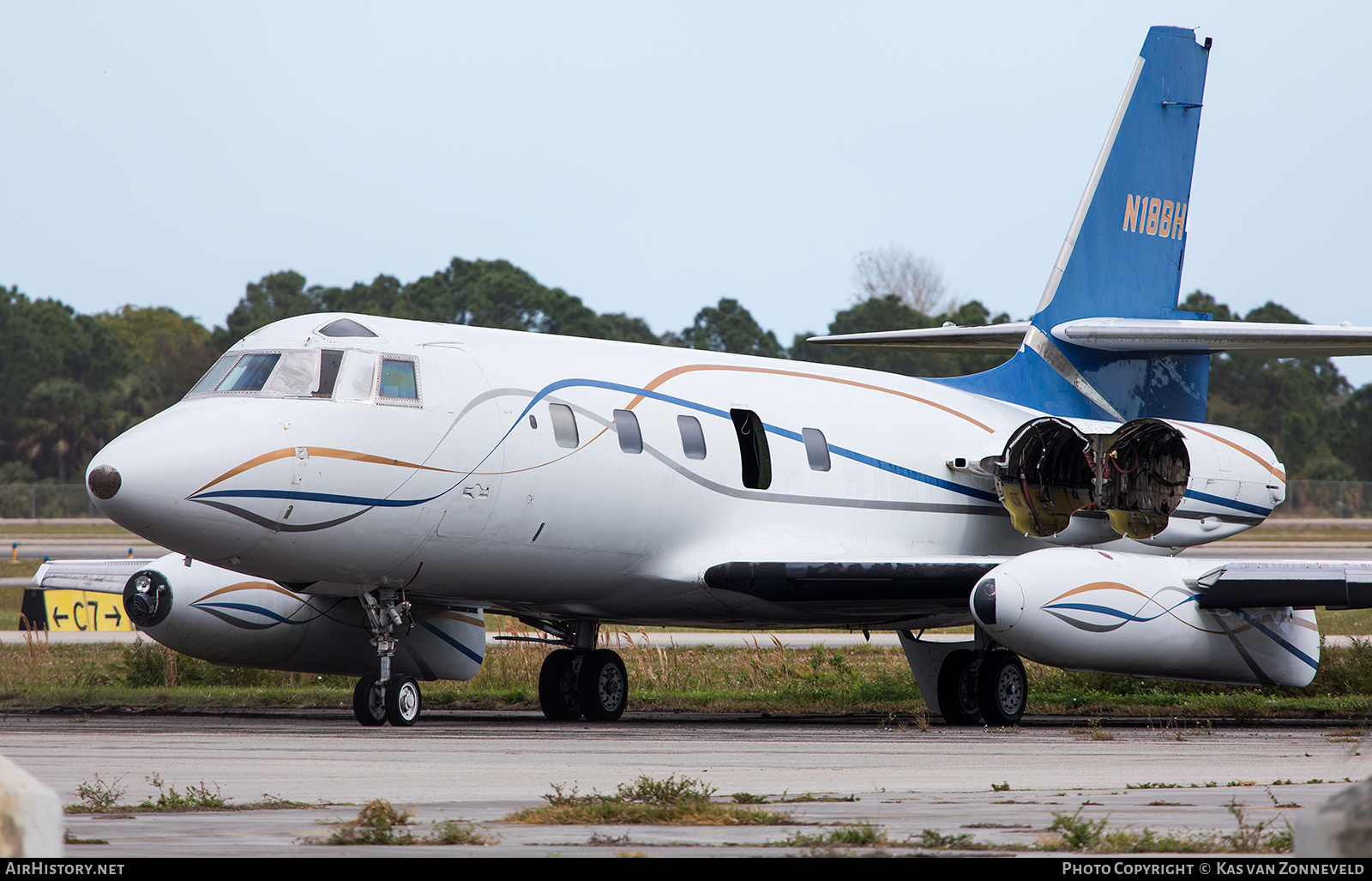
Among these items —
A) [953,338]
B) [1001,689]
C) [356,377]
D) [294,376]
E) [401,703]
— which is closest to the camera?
[294,376]

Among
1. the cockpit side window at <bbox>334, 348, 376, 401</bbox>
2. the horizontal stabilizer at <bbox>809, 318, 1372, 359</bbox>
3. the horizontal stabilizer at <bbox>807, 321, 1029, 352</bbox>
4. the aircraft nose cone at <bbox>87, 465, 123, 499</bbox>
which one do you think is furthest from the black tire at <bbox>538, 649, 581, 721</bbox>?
the horizontal stabilizer at <bbox>807, 321, 1029, 352</bbox>

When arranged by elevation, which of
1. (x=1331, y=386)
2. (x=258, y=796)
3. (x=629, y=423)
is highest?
(x=1331, y=386)

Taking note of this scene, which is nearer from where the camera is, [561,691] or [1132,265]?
[561,691]

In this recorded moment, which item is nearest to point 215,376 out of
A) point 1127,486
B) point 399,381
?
point 399,381

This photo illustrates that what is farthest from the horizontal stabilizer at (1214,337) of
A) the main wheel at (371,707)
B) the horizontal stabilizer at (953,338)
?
the main wheel at (371,707)

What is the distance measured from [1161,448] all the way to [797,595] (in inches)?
223

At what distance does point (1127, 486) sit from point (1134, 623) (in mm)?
3907

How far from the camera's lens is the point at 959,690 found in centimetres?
1627

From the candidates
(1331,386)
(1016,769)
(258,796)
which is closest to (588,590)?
(1016,769)

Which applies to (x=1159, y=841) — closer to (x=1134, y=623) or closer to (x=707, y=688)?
(x=1134, y=623)

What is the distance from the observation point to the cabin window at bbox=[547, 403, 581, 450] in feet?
47.0

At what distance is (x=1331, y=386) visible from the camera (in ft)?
374

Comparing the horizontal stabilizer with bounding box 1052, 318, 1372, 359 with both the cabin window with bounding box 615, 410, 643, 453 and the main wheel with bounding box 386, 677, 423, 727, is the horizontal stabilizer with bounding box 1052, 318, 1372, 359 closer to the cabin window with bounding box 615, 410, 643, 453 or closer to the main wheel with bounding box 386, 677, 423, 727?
the cabin window with bounding box 615, 410, 643, 453

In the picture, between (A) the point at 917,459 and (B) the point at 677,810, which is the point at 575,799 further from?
(A) the point at 917,459
